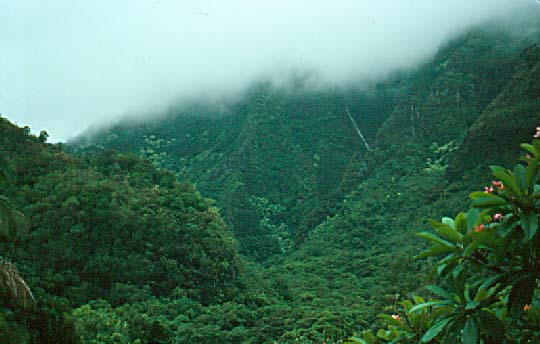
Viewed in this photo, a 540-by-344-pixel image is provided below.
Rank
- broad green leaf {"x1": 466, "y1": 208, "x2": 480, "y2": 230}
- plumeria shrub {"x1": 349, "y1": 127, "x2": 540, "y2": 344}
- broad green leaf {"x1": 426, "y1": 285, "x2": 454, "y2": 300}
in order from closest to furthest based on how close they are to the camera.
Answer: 1. plumeria shrub {"x1": 349, "y1": 127, "x2": 540, "y2": 344}
2. broad green leaf {"x1": 466, "y1": 208, "x2": 480, "y2": 230}
3. broad green leaf {"x1": 426, "y1": 285, "x2": 454, "y2": 300}

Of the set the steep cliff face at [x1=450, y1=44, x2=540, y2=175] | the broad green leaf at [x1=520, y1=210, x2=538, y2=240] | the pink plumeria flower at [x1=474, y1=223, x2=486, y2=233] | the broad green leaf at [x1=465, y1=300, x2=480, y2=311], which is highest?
the steep cliff face at [x1=450, y1=44, x2=540, y2=175]

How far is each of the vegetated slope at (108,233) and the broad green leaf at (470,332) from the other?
37.9ft

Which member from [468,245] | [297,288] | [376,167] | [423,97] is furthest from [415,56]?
[468,245]

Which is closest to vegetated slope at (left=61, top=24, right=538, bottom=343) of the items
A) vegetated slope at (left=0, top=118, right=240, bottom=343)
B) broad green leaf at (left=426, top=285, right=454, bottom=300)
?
vegetated slope at (left=0, top=118, right=240, bottom=343)

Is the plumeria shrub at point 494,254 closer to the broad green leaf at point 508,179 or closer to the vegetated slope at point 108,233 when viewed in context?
the broad green leaf at point 508,179

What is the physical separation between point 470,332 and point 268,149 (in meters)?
44.7

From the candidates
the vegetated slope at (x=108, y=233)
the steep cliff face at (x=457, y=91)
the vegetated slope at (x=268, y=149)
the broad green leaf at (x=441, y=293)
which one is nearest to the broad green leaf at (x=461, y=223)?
the broad green leaf at (x=441, y=293)

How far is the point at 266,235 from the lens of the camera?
38.0m

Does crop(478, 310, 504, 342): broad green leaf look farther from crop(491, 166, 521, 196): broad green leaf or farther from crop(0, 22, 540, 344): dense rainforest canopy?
crop(491, 166, 521, 196): broad green leaf

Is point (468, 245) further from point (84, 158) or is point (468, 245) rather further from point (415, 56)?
point (415, 56)

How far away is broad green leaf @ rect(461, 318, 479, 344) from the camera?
240 cm

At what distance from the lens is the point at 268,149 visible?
4706 cm

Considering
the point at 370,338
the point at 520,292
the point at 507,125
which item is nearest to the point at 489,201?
the point at 520,292

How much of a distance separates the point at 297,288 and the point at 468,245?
72.2 ft
